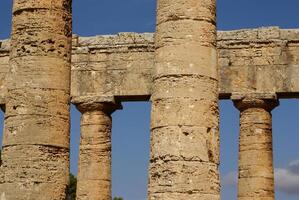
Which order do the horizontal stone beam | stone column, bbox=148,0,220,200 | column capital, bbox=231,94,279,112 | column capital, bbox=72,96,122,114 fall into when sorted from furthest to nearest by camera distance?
column capital, bbox=72,96,122,114
the horizontal stone beam
column capital, bbox=231,94,279,112
stone column, bbox=148,0,220,200

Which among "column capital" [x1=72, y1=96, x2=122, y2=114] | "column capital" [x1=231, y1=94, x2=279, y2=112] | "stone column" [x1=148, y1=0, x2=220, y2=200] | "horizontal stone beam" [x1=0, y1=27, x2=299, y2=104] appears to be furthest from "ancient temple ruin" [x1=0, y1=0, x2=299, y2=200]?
"column capital" [x1=231, y1=94, x2=279, y2=112]

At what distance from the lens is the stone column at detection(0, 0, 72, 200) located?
52.3 ft

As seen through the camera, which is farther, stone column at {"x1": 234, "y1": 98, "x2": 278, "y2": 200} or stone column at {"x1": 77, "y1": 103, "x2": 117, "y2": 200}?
stone column at {"x1": 77, "y1": 103, "x2": 117, "y2": 200}

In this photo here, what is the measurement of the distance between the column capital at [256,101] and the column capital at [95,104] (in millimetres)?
4366

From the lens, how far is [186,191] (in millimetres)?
14570

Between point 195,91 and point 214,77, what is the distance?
2.22 ft

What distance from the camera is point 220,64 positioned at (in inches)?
1016

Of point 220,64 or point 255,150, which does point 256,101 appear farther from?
point 220,64

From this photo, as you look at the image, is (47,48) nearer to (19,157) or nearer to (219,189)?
(19,157)

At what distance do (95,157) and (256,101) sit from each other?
5.94 metres

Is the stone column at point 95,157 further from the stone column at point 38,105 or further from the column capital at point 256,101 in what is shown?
the stone column at point 38,105

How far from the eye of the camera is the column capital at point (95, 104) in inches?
1027

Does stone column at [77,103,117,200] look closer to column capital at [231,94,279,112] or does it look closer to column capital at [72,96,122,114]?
column capital at [72,96,122,114]

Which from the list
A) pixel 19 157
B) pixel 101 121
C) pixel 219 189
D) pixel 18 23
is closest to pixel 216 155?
pixel 219 189
